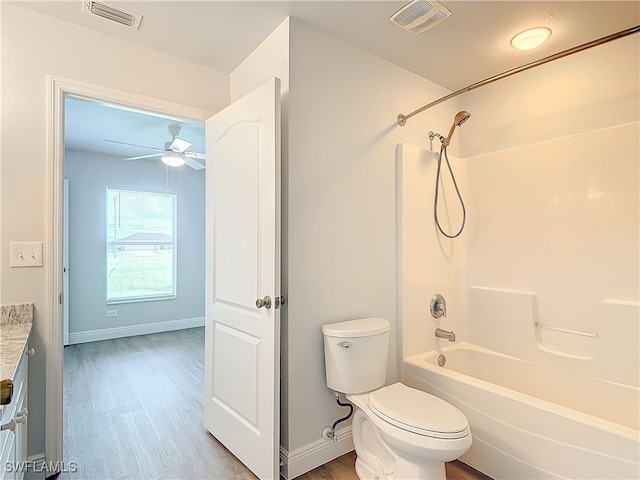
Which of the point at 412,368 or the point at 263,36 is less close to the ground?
the point at 263,36

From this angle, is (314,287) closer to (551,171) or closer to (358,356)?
(358,356)

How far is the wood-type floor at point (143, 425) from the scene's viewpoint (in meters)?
1.93

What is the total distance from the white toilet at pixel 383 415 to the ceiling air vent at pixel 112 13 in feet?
6.50

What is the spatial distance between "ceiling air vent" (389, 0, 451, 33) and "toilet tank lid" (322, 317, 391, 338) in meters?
1.70

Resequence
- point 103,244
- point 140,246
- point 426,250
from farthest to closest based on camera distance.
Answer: point 140,246, point 103,244, point 426,250

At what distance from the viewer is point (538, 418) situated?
168 cm

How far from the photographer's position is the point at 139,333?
4.88 metres

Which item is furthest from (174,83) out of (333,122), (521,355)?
(521,355)

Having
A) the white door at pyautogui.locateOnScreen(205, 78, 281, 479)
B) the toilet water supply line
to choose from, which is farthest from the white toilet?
the white door at pyautogui.locateOnScreen(205, 78, 281, 479)

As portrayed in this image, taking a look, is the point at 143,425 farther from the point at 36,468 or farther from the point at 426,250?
the point at 426,250

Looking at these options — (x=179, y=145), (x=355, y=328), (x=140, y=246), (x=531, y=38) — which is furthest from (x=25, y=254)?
(x=140, y=246)

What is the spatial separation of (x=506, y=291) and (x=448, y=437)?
4.52 ft

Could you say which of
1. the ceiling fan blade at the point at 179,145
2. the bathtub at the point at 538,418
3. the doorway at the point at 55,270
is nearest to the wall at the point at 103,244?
the ceiling fan blade at the point at 179,145

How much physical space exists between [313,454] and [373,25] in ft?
8.03
